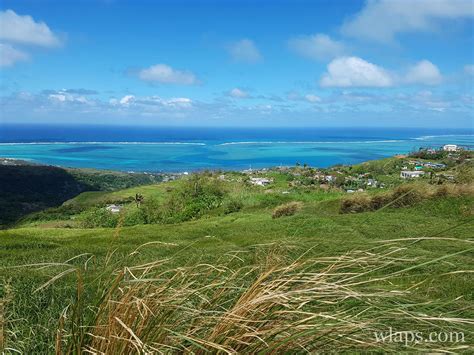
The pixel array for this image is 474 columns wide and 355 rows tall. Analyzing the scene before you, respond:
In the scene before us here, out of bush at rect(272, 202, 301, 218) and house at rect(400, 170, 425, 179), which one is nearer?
bush at rect(272, 202, 301, 218)

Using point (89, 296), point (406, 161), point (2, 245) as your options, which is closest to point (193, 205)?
point (406, 161)

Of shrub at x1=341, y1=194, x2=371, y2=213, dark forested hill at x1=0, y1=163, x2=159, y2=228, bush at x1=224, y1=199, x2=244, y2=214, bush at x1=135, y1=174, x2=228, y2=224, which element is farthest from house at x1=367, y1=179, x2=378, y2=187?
dark forested hill at x1=0, y1=163, x2=159, y2=228

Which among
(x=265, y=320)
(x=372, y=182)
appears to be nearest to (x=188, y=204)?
(x=372, y=182)

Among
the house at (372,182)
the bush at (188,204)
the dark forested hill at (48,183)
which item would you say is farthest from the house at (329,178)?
the dark forested hill at (48,183)

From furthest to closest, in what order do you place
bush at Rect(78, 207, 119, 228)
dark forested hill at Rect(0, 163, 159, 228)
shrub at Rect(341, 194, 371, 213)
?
1. dark forested hill at Rect(0, 163, 159, 228)
2. bush at Rect(78, 207, 119, 228)
3. shrub at Rect(341, 194, 371, 213)

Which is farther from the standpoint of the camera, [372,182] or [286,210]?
[372,182]

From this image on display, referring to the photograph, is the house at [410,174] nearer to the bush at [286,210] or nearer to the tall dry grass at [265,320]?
the bush at [286,210]

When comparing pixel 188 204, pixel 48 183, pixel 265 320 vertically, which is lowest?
pixel 48 183

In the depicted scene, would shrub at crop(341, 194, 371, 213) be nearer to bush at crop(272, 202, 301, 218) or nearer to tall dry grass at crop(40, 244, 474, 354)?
bush at crop(272, 202, 301, 218)

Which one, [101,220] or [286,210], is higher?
[286,210]

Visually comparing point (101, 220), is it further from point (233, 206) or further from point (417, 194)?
point (417, 194)

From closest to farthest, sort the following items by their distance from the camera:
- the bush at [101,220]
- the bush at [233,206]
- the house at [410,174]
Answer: the house at [410,174] → the bush at [233,206] → the bush at [101,220]

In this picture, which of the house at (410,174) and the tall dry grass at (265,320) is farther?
the house at (410,174)

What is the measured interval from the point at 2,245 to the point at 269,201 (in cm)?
1216
